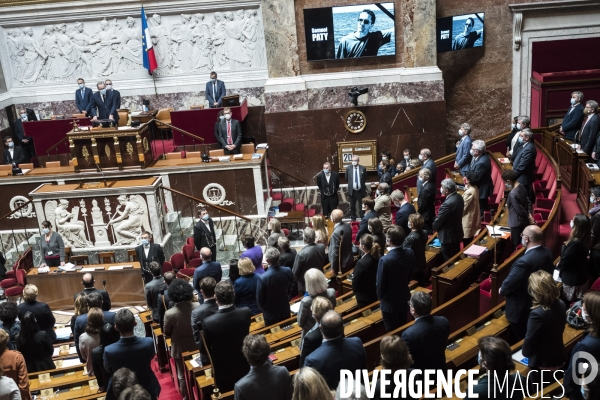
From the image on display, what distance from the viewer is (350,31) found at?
44.6ft

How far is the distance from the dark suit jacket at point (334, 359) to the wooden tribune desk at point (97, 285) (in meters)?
6.23

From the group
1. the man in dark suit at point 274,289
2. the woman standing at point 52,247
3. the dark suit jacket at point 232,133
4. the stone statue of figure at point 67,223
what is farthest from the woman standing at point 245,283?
the dark suit jacket at point 232,133

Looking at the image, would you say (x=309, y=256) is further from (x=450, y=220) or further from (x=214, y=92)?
(x=214, y=92)

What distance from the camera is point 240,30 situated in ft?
49.1

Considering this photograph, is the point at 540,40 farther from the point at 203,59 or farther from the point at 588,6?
the point at 203,59

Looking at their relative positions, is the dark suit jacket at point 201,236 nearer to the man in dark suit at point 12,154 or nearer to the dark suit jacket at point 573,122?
the man in dark suit at point 12,154

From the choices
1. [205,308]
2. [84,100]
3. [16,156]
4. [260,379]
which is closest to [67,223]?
[16,156]

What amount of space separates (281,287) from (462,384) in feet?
7.17

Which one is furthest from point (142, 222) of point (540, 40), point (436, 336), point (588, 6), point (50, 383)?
point (588, 6)

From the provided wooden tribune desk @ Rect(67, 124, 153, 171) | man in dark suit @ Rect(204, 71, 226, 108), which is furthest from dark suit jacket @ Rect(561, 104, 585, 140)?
wooden tribune desk @ Rect(67, 124, 153, 171)

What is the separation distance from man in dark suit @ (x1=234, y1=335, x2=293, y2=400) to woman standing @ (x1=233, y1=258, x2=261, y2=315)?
90.3 inches

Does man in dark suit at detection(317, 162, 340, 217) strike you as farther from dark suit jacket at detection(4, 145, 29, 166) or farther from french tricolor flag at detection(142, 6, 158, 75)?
dark suit jacket at detection(4, 145, 29, 166)

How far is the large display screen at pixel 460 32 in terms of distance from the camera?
1383 cm

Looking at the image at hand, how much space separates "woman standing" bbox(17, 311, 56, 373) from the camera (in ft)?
21.8
